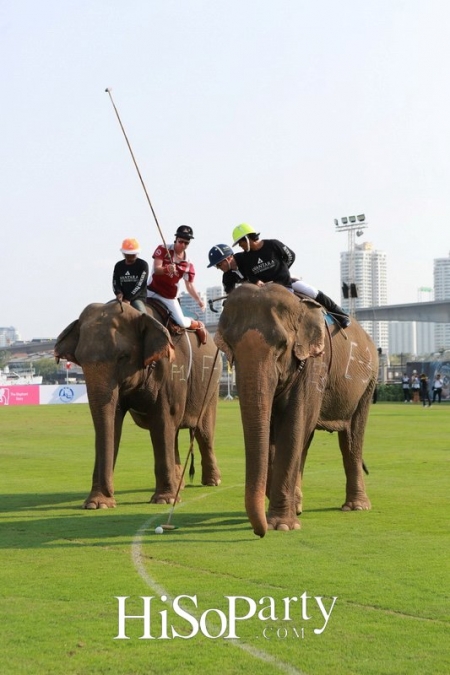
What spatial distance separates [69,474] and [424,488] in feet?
24.2

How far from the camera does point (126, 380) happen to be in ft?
52.4

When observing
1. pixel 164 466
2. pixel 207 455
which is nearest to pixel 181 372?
pixel 164 466

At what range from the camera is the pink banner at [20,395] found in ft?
245

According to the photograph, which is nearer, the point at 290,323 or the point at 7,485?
the point at 290,323

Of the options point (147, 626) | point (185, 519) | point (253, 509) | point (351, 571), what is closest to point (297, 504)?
point (185, 519)

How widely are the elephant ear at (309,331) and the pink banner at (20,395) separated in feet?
206

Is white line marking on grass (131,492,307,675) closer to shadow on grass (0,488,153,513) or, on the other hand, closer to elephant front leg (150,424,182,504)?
elephant front leg (150,424,182,504)

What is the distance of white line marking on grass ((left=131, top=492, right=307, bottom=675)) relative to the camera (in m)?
7.39

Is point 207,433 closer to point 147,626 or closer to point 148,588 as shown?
point 148,588

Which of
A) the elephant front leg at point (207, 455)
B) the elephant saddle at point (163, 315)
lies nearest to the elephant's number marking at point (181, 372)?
the elephant saddle at point (163, 315)

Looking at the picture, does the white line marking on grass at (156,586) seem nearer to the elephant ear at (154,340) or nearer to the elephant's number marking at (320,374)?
the elephant ear at (154,340)

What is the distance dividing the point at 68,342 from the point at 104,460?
2.48 m

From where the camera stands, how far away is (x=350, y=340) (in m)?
16.0

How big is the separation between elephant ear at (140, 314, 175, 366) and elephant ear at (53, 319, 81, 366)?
46.3 inches
